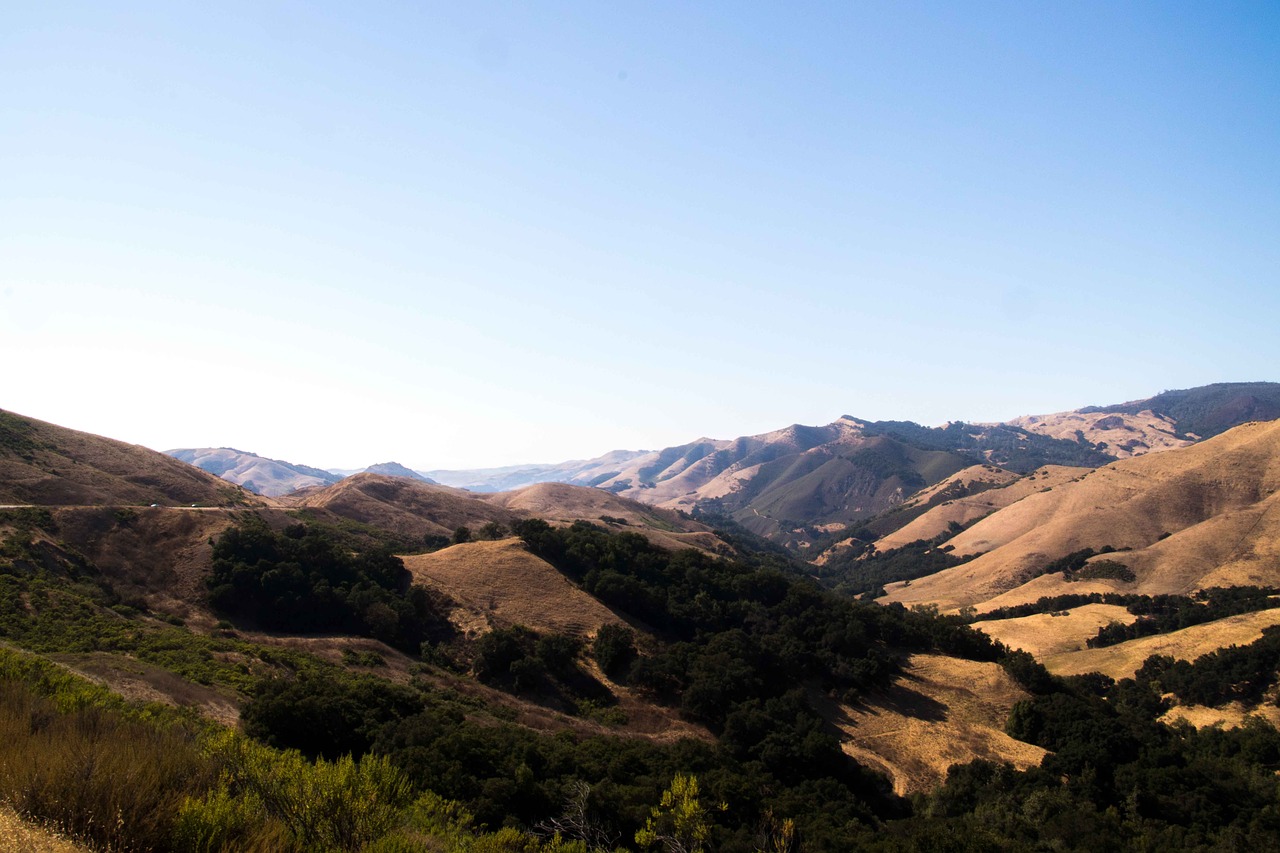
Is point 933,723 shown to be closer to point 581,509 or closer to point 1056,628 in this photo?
point 1056,628

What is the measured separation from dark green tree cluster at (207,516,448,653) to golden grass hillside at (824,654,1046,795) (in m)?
30.5

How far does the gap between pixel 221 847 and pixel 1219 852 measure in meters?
34.4

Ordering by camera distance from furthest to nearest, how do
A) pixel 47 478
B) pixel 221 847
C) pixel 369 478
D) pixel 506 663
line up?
pixel 369 478, pixel 47 478, pixel 506 663, pixel 221 847

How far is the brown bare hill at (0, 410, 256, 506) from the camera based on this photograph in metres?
57.5

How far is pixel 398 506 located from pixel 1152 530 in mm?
126597

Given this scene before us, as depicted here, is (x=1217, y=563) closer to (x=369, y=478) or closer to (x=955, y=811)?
(x=955, y=811)

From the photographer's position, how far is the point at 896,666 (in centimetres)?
5269

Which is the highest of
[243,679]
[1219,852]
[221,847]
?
[221,847]

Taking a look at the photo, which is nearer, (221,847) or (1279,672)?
(221,847)

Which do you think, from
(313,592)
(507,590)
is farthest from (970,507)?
(313,592)

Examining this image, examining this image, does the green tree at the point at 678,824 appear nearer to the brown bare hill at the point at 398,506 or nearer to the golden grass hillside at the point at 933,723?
the golden grass hillside at the point at 933,723

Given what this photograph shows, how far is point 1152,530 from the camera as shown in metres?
114

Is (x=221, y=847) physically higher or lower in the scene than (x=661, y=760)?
higher

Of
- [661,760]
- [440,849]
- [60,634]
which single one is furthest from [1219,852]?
[60,634]
